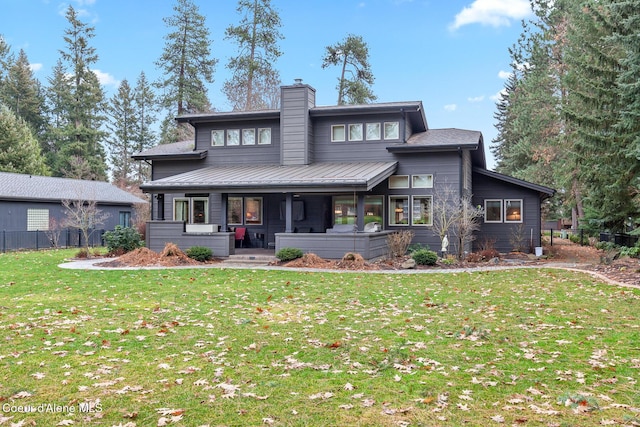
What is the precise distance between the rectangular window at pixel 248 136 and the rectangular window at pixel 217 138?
1.06 meters

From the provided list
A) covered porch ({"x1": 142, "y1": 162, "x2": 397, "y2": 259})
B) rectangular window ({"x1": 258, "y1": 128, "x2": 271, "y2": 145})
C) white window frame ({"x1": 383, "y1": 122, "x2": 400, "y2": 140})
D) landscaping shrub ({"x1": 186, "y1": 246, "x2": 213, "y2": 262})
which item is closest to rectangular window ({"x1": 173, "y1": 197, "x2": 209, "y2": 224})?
covered porch ({"x1": 142, "y1": 162, "x2": 397, "y2": 259})

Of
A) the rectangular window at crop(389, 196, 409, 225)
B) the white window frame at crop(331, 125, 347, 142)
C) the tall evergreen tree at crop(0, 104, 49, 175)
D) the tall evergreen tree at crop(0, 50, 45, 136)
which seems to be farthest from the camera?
the tall evergreen tree at crop(0, 50, 45, 136)

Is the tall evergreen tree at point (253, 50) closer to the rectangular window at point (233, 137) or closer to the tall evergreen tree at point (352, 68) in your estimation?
the tall evergreen tree at point (352, 68)

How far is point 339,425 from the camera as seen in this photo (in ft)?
12.1

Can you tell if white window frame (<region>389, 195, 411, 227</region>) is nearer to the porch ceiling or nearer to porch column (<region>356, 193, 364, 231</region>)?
the porch ceiling

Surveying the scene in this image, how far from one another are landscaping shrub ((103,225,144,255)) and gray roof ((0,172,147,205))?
651 cm

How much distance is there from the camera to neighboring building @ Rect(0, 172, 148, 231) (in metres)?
24.3

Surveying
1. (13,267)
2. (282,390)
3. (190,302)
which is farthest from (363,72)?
(282,390)

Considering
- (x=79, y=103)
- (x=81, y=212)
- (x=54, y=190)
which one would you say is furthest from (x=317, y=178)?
(x=79, y=103)

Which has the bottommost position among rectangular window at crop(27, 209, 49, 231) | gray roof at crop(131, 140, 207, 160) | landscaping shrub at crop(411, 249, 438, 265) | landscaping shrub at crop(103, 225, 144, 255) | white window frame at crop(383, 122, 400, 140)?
landscaping shrub at crop(411, 249, 438, 265)

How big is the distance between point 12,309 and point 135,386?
16.6 ft

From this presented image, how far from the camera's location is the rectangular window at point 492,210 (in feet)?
69.0

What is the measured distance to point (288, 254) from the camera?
16141 millimetres

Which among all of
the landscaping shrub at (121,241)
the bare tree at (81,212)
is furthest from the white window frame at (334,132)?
the bare tree at (81,212)
